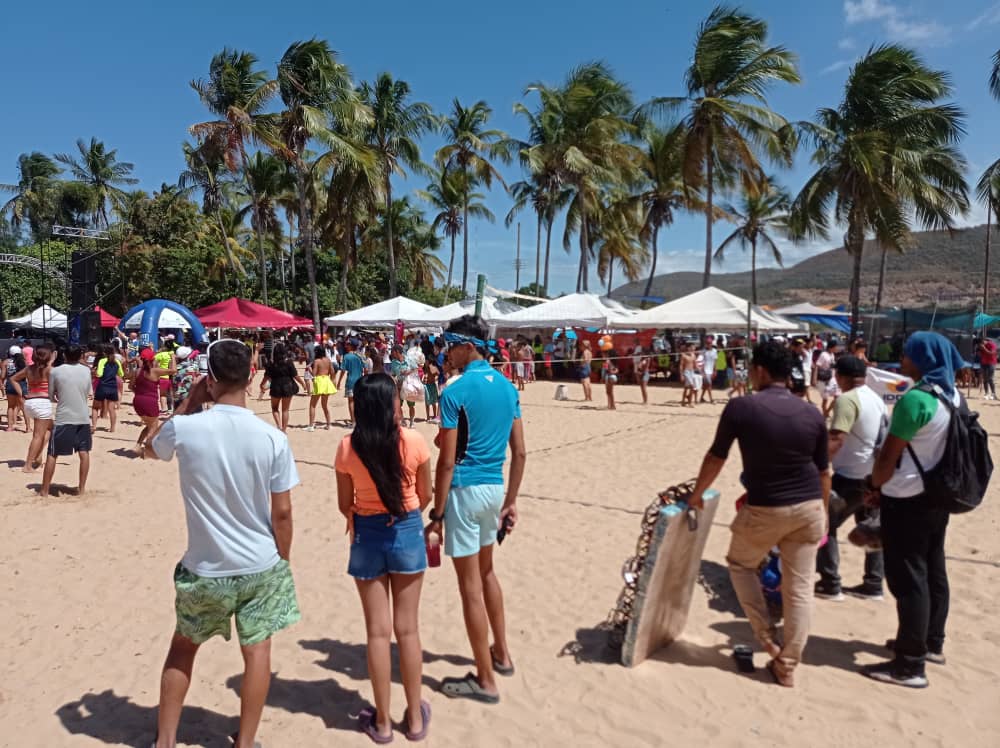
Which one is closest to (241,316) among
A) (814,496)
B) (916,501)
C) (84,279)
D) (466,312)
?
(84,279)

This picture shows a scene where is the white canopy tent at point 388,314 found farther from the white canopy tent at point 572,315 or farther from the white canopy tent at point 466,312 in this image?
the white canopy tent at point 572,315

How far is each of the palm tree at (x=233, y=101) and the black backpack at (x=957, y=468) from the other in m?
23.9

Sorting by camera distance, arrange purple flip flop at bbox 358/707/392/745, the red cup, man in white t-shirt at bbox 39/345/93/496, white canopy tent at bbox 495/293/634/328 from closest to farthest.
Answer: purple flip flop at bbox 358/707/392/745 < the red cup < man in white t-shirt at bbox 39/345/93/496 < white canopy tent at bbox 495/293/634/328

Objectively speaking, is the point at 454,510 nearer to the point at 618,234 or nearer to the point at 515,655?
the point at 515,655

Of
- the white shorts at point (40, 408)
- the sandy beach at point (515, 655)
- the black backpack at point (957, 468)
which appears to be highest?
the black backpack at point (957, 468)

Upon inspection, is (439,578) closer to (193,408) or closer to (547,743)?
(547,743)

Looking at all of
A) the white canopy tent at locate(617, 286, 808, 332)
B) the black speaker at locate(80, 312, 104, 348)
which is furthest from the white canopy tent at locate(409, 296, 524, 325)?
the black speaker at locate(80, 312, 104, 348)

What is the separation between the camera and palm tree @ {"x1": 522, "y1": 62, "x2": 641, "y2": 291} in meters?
26.2

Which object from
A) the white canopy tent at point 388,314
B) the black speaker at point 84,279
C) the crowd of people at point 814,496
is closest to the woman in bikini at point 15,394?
the black speaker at point 84,279

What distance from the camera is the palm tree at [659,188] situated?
26.8 metres

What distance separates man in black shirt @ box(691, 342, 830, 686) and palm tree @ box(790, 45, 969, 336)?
20638 millimetres

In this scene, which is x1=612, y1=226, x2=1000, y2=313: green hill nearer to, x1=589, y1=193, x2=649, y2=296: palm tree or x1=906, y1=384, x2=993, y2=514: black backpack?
x1=589, y1=193, x2=649, y2=296: palm tree

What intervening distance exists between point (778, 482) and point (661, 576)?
0.69 m

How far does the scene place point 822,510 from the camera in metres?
3.04
